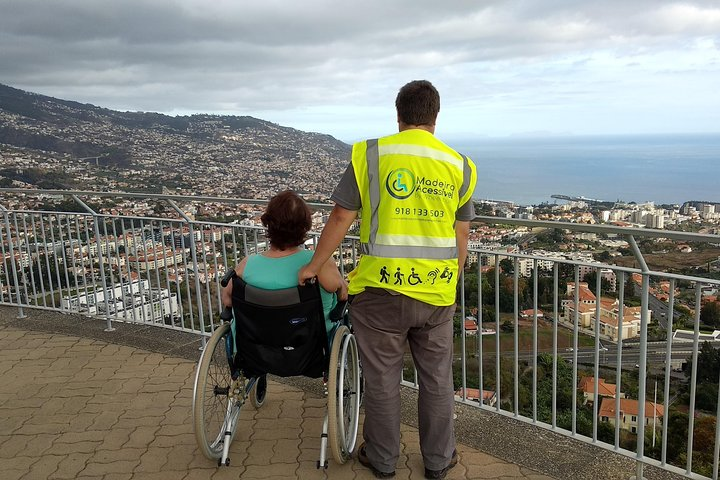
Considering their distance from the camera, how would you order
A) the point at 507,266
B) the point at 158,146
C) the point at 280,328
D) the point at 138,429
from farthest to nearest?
the point at 158,146, the point at 138,429, the point at 507,266, the point at 280,328

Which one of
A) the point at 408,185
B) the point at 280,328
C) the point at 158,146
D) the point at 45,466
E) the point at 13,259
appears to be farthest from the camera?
the point at 158,146

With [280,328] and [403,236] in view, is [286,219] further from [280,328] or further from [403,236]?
[403,236]

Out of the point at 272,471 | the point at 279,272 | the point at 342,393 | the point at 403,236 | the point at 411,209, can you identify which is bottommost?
the point at 272,471

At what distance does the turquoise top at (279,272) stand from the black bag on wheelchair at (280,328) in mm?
34

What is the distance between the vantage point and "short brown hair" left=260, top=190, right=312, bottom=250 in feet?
9.25

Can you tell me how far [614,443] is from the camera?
2979mm

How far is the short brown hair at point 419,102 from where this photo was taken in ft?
8.25

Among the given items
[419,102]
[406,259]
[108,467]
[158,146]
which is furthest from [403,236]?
[158,146]

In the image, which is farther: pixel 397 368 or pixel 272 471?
pixel 272 471

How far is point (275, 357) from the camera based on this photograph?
9.25ft

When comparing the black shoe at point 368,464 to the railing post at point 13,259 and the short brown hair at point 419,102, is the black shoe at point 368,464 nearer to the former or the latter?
the short brown hair at point 419,102

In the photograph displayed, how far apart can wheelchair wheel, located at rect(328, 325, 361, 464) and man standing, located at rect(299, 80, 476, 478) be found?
0.12 metres

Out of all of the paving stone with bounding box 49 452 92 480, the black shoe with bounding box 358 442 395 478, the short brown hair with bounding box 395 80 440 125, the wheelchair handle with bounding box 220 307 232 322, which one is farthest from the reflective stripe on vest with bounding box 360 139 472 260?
the paving stone with bounding box 49 452 92 480

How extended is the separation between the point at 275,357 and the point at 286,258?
1.58ft
